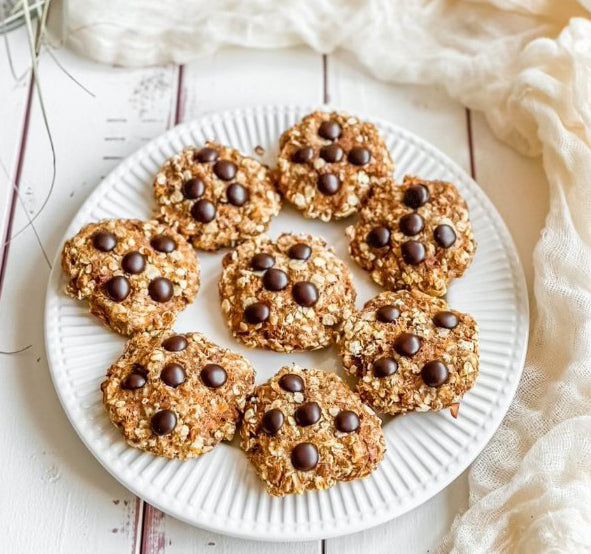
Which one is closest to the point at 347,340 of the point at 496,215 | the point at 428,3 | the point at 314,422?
the point at 314,422

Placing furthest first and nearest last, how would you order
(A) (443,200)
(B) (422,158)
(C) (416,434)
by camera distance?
(B) (422,158), (A) (443,200), (C) (416,434)

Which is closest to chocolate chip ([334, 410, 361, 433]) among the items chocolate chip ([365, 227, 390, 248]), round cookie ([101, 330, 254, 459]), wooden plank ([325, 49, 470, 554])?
round cookie ([101, 330, 254, 459])

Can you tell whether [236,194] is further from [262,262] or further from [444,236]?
[444,236]

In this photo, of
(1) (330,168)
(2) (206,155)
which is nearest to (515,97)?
(1) (330,168)

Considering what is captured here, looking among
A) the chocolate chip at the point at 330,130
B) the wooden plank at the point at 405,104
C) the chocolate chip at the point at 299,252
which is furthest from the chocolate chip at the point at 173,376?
the wooden plank at the point at 405,104

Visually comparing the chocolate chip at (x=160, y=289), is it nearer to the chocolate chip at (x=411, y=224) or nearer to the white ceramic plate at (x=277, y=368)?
the white ceramic plate at (x=277, y=368)

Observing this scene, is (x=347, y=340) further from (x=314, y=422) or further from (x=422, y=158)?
(x=422, y=158)
